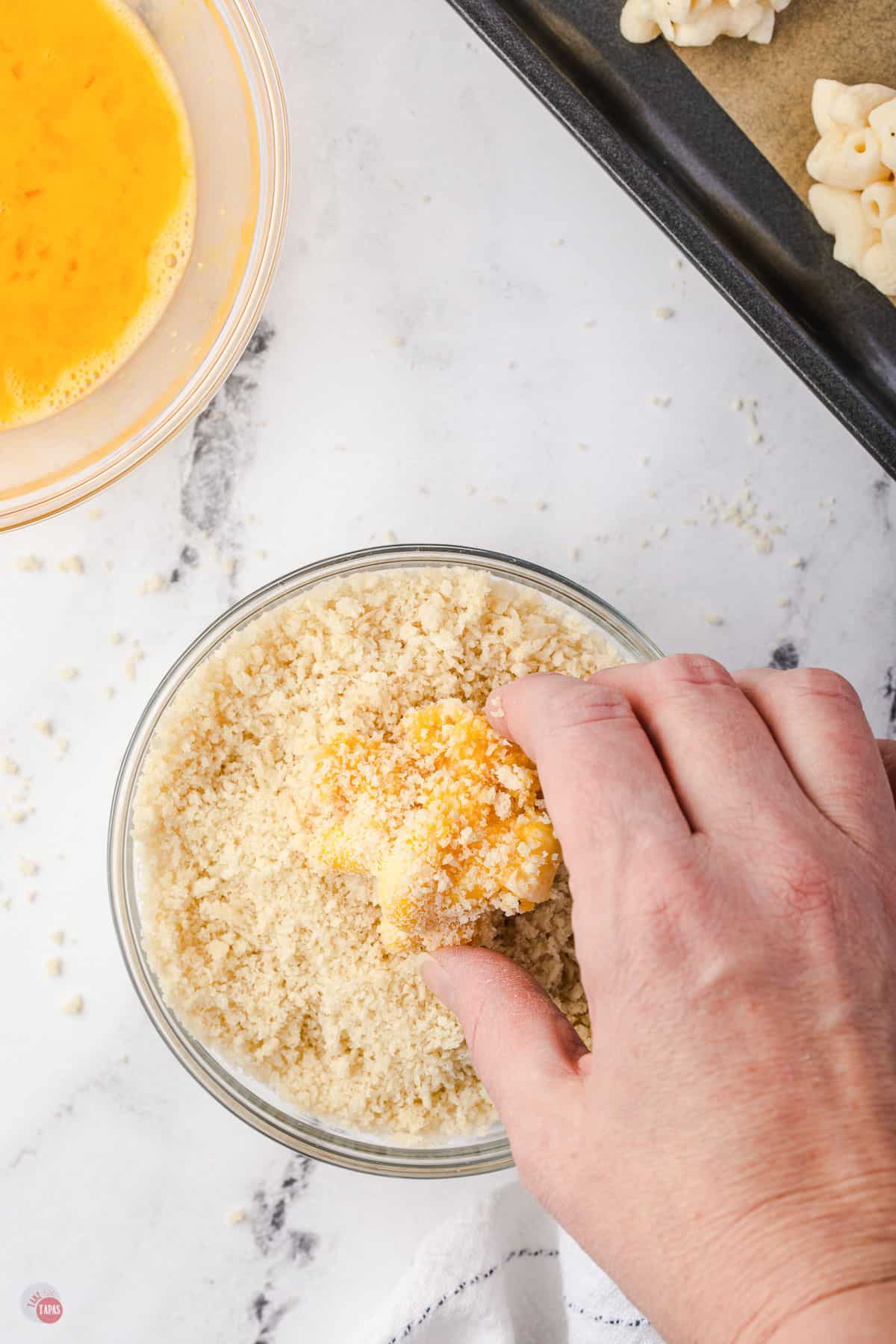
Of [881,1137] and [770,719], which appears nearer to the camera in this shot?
[881,1137]

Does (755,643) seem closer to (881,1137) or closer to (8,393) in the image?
(881,1137)

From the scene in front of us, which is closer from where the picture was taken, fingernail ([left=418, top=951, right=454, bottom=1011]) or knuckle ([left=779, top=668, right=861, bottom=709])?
knuckle ([left=779, top=668, right=861, bottom=709])

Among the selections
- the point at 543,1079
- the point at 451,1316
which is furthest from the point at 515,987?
the point at 451,1316

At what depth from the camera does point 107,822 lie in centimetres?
146

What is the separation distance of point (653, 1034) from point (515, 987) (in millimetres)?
219

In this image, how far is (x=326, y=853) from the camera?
116cm

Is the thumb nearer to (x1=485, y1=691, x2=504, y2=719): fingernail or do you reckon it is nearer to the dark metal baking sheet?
(x1=485, y1=691, x2=504, y2=719): fingernail

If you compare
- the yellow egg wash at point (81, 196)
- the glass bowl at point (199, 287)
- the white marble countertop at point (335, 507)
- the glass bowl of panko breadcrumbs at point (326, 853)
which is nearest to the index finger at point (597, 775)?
the glass bowl of panko breadcrumbs at point (326, 853)

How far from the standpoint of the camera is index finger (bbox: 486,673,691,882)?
3.04ft

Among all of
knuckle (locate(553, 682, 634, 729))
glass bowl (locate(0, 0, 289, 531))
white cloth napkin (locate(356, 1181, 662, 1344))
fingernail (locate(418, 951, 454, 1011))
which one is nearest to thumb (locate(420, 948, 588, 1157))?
fingernail (locate(418, 951, 454, 1011))

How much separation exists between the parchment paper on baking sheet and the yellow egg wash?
0.68 meters

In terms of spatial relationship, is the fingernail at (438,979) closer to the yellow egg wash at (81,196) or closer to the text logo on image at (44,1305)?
the text logo on image at (44,1305)

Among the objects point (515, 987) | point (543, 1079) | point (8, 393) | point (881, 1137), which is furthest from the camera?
point (8, 393)

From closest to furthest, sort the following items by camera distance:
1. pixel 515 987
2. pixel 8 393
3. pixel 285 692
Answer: pixel 515 987, pixel 285 692, pixel 8 393
